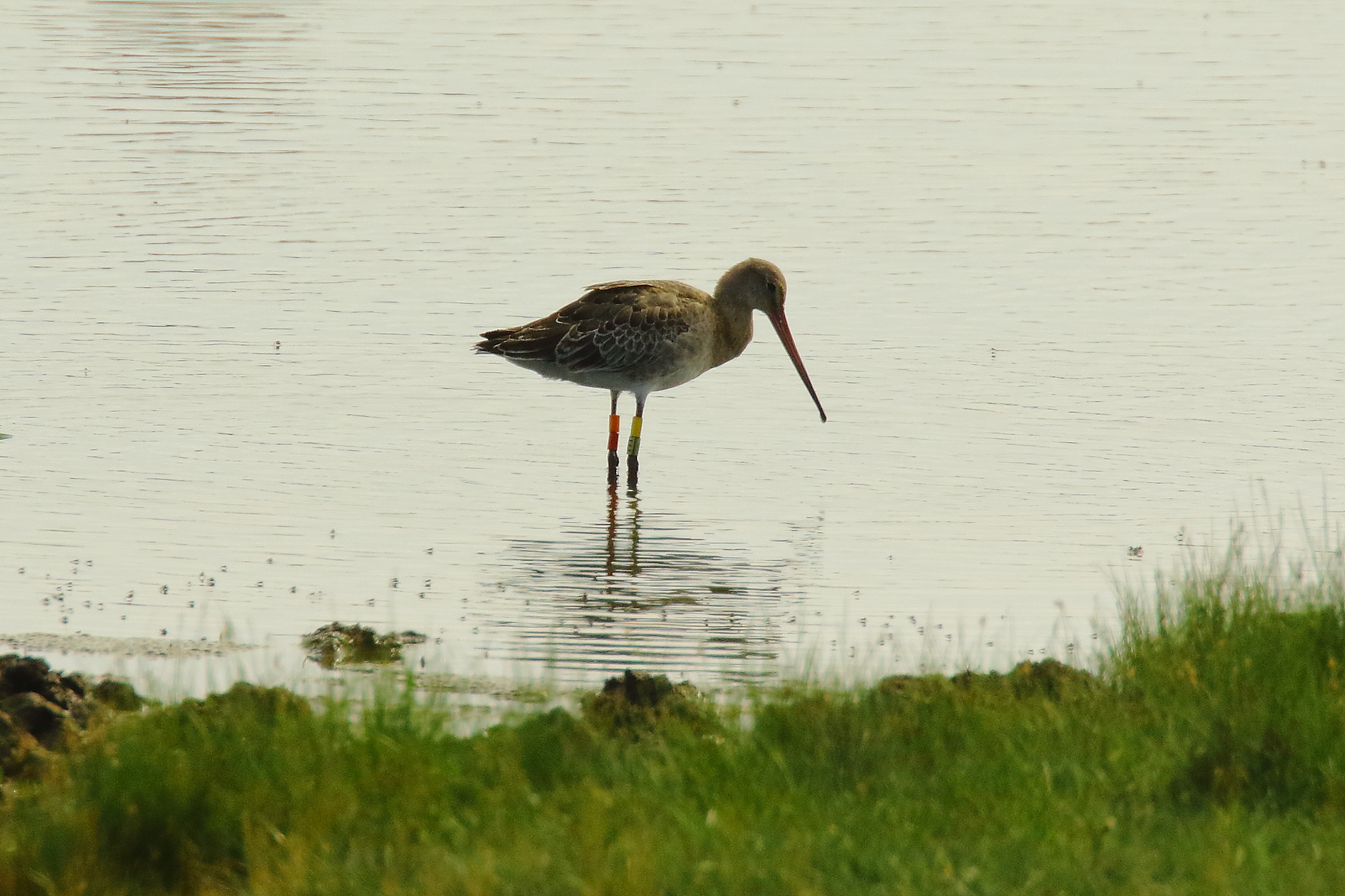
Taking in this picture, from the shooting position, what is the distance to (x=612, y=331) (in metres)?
14.6

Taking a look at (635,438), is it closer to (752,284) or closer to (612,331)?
(612,331)

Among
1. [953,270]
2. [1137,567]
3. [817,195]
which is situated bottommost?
[1137,567]

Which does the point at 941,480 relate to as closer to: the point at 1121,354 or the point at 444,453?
the point at 444,453

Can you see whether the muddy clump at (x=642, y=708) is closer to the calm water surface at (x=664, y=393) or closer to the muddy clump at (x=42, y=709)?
the calm water surface at (x=664, y=393)

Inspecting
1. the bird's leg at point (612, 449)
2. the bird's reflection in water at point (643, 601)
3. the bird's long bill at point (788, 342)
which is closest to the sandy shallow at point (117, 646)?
the bird's reflection in water at point (643, 601)

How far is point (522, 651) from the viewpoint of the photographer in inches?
397

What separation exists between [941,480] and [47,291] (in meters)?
11.0

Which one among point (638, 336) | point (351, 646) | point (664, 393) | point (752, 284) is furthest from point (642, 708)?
point (664, 393)

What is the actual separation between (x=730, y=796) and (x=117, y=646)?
158 inches

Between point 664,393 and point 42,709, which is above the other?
point 664,393

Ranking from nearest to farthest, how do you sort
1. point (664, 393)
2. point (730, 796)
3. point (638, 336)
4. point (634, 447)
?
point (730, 796), point (634, 447), point (638, 336), point (664, 393)

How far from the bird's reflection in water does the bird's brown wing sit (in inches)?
63.2

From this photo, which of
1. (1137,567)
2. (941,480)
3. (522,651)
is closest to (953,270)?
(941,480)

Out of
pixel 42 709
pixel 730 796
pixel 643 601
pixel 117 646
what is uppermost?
pixel 643 601
